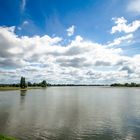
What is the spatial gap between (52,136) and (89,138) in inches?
179

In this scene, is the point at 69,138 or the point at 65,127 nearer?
the point at 69,138

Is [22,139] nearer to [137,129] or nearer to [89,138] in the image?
[89,138]

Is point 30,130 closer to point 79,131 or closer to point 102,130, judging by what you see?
point 79,131

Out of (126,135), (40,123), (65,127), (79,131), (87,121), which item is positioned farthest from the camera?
(87,121)

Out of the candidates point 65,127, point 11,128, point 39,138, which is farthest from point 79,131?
point 11,128

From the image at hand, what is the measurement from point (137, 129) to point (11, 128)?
58.7 ft

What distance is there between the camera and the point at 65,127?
28.7 meters

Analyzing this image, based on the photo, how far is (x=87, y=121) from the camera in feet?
109

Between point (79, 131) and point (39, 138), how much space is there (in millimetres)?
5937

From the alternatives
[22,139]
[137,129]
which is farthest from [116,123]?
[22,139]

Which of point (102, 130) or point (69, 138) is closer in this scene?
point (69, 138)

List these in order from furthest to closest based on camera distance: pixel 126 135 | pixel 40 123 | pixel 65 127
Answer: pixel 40 123 < pixel 65 127 < pixel 126 135

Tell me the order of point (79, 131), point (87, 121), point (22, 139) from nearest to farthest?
point (22, 139) < point (79, 131) < point (87, 121)

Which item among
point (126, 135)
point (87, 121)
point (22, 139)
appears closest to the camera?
point (22, 139)
